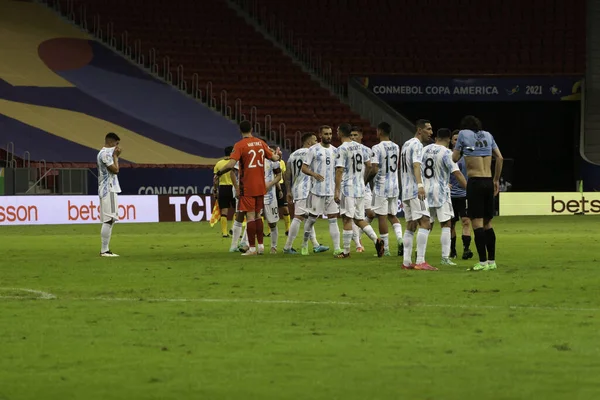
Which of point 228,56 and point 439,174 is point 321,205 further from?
point 228,56

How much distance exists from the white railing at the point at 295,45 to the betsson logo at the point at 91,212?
14126mm

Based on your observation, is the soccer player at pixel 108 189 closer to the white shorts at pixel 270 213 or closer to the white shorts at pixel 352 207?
the white shorts at pixel 270 213

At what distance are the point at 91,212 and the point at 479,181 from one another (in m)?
23.9

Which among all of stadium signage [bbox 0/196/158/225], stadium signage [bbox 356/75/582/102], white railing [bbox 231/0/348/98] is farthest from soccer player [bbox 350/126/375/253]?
stadium signage [bbox 356/75/582/102]

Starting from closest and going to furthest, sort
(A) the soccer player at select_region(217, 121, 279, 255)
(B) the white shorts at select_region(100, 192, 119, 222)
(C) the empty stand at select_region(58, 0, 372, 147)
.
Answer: (A) the soccer player at select_region(217, 121, 279, 255)
(B) the white shorts at select_region(100, 192, 119, 222)
(C) the empty stand at select_region(58, 0, 372, 147)

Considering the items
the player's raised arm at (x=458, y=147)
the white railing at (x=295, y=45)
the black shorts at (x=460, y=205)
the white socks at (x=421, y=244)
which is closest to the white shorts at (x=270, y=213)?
the black shorts at (x=460, y=205)

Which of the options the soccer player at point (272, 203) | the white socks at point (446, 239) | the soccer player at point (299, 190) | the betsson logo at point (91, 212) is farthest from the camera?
the betsson logo at point (91, 212)

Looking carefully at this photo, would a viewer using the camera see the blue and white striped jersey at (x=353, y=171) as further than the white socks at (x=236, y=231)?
No

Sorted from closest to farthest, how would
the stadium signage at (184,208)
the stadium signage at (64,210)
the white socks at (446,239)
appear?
1. the white socks at (446,239)
2. the stadium signage at (64,210)
3. the stadium signage at (184,208)

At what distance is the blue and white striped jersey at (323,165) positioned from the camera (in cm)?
2092

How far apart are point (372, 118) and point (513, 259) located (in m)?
29.2

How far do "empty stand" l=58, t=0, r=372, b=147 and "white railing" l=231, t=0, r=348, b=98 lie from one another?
0.64m

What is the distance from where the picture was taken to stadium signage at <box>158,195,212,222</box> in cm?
3988

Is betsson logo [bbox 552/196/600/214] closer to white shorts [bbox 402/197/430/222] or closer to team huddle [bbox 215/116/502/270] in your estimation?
team huddle [bbox 215/116/502/270]
